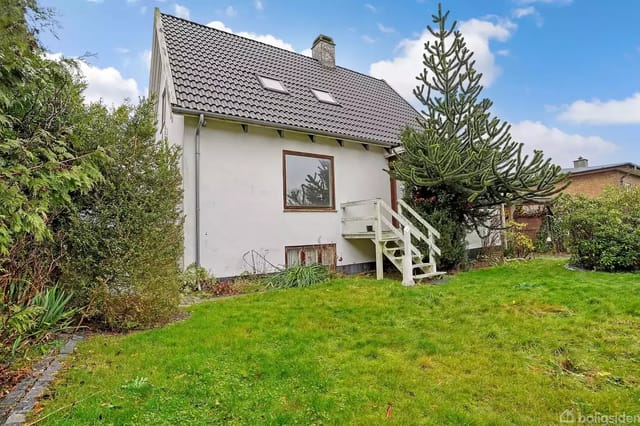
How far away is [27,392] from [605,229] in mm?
10388

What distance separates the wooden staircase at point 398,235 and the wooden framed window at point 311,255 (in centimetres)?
66

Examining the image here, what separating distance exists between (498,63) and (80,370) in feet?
49.1

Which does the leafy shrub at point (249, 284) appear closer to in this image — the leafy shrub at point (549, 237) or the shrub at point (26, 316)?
the shrub at point (26, 316)

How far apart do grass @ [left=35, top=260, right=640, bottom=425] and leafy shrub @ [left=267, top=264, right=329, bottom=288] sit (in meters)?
1.82

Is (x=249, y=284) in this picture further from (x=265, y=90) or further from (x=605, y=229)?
(x=605, y=229)

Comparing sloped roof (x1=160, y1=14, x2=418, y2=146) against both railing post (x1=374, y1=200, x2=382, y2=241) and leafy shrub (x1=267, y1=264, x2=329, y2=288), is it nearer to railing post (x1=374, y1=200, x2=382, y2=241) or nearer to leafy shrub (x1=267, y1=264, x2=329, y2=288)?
railing post (x1=374, y1=200, x2=382, y2=241)

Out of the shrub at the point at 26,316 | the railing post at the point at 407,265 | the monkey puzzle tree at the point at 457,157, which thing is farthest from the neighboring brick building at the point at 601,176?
the shrub at the point at 26,316

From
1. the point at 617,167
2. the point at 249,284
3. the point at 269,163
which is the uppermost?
the point at 617,167

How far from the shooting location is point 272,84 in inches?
387

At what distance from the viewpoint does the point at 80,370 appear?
324 cm

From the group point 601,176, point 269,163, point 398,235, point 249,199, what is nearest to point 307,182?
point 269,163

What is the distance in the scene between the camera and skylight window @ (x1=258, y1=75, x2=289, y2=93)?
951 cm

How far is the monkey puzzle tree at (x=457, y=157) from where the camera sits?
7914 millimetres

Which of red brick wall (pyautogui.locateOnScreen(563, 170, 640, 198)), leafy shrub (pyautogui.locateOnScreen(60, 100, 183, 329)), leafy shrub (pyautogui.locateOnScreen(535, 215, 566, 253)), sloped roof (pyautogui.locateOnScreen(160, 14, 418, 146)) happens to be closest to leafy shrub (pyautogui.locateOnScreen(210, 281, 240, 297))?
leafy shrub (pyautogui.locateOnScreen(60, 100, 183, 329))
